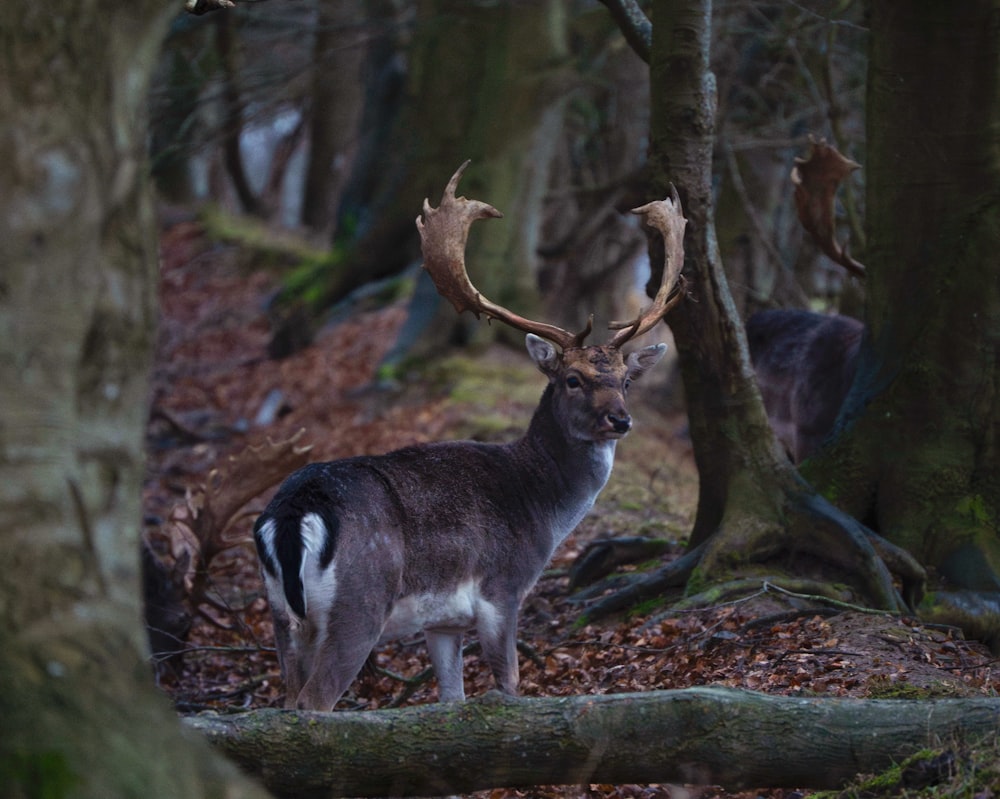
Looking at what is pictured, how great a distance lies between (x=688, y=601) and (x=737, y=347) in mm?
1543

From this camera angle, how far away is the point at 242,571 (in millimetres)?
10961

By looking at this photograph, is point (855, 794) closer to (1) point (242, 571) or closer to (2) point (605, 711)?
(2) point (605, 711)

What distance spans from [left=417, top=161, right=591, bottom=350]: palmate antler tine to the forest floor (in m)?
1.68

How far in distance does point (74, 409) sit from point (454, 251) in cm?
425

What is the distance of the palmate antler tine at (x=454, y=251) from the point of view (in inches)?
282

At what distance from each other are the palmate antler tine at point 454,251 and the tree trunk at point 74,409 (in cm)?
395

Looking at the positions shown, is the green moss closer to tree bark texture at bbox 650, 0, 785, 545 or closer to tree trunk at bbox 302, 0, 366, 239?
tree bark texture at bbox 650, 0, 785, 545

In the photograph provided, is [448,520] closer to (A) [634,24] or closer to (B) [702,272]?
(B) [702,272]

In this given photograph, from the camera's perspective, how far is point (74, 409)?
3.14 meters

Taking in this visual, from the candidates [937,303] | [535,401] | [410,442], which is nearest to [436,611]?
[937,303]

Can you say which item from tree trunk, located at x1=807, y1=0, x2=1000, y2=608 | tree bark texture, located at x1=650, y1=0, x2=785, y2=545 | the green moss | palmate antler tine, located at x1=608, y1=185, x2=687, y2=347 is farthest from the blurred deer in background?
the green moss

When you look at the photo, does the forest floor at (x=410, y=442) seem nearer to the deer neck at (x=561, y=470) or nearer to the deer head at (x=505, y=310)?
the deer neck at (x=561, y=470)

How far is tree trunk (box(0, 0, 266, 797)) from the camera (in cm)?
295

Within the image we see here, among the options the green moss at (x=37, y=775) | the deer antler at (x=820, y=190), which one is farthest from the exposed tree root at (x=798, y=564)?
the green moss at (x=37, y=775)
